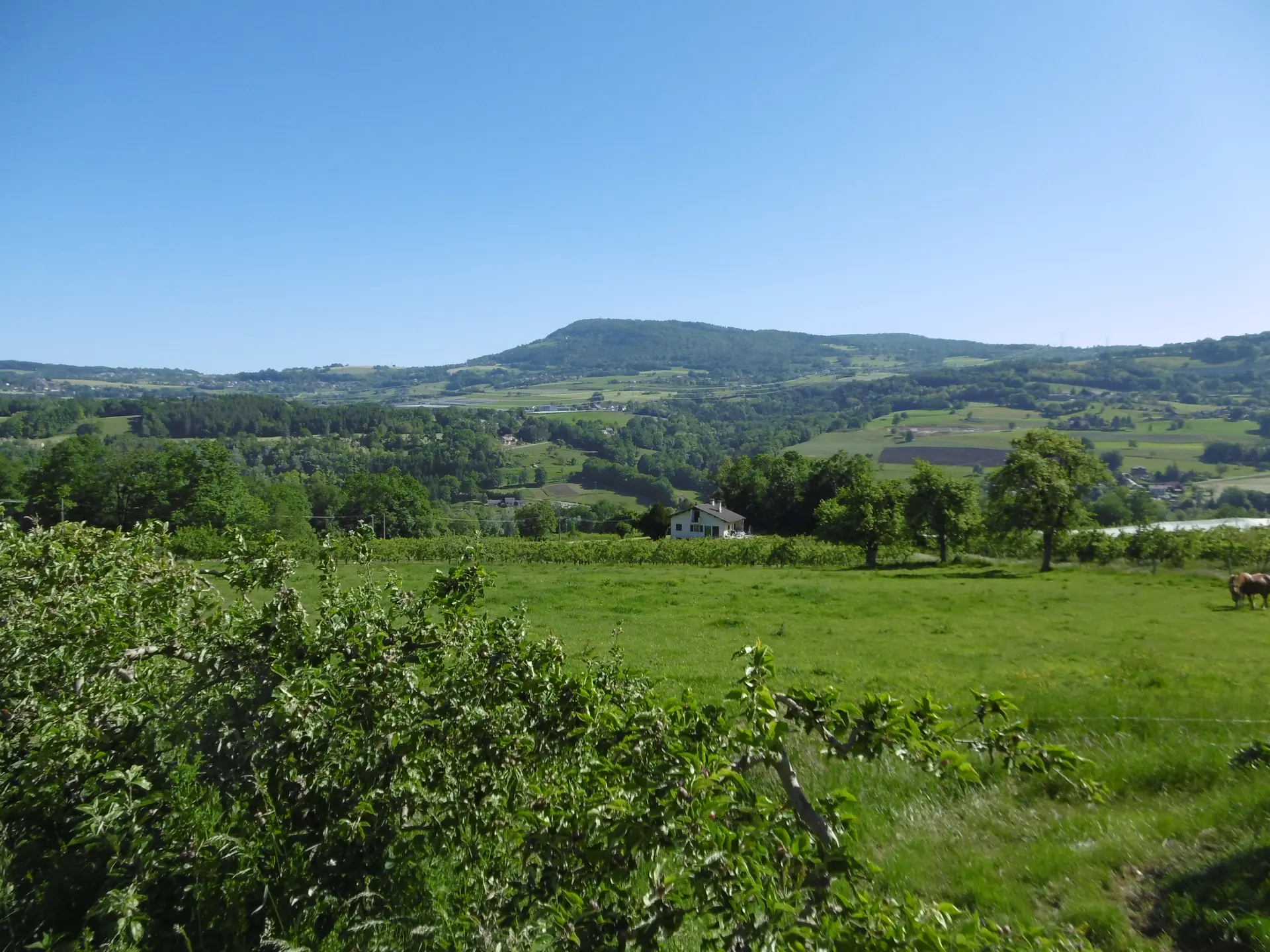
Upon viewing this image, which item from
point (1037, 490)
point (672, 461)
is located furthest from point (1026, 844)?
point (672, 461)

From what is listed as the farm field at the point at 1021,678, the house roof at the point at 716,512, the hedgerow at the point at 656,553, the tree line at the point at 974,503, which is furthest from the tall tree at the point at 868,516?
the house roof at the point at 716,512

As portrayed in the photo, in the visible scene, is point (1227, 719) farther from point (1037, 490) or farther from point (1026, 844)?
point (1037, 490)

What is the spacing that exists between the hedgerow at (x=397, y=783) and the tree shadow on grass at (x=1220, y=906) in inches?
48.8

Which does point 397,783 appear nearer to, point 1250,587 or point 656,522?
point 1250,587

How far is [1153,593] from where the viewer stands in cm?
3048

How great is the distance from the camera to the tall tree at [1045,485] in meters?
41.6

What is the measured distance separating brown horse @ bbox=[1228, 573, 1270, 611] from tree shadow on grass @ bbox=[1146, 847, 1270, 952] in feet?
92.5

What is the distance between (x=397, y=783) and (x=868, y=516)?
4827cm

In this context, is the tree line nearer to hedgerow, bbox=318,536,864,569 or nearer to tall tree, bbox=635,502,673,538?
hedgerow, bbox=318,536,864,569

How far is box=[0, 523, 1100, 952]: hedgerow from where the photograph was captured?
3.21m

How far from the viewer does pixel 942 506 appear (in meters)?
49.5

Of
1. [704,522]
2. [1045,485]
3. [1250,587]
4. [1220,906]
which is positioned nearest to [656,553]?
[1045,485]

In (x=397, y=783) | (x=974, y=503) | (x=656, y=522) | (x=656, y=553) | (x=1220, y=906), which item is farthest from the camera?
(x=656, y=522)

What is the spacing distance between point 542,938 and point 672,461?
137362 mm
